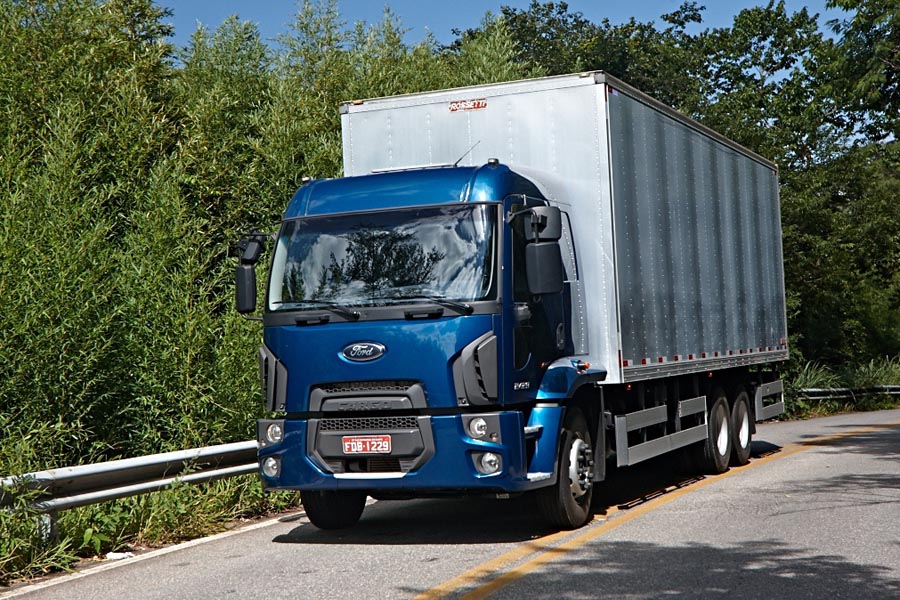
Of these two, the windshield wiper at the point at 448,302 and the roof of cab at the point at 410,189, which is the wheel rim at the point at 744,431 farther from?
the windshield wiper at the point at 448,302

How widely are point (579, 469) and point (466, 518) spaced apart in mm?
1510

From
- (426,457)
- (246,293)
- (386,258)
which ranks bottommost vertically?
(426,457)

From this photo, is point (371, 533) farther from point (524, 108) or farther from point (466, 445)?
point (524, 108)

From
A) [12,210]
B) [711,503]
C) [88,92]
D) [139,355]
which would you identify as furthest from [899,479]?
[88,92]

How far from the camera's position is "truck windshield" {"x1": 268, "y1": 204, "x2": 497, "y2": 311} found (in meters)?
8.91

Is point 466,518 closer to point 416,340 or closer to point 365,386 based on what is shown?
point 365,386

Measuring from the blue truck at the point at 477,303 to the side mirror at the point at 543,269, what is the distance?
14mm

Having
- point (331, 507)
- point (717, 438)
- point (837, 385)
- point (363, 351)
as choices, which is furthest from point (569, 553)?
point (837, 385)

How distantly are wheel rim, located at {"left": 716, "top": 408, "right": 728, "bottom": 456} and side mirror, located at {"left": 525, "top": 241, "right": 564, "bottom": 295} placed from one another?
587 centimetres

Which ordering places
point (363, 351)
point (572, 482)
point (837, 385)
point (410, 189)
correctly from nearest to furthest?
point (363, 351), point (410, 189), point (572, 482), point (837, 385)

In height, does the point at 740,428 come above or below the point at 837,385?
above

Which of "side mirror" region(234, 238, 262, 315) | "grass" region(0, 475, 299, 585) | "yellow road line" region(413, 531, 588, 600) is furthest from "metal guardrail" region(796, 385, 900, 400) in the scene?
"side mirror" region(234, 238, 262, 315)

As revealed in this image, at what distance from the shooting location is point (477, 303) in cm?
874

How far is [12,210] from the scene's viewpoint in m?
11.2
